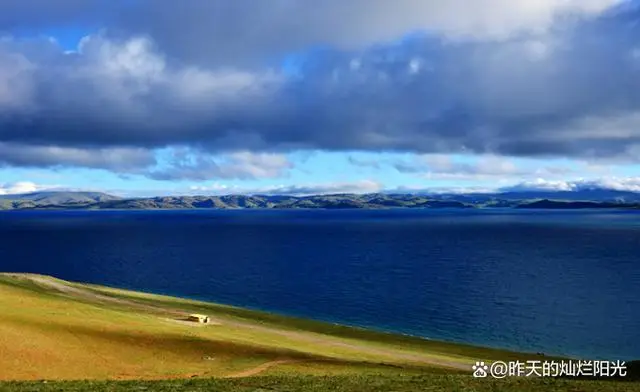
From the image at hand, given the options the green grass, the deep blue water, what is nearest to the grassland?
the green grass

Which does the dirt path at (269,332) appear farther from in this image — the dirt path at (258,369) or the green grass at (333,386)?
the green grass at (333,386)

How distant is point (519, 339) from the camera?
6925cm

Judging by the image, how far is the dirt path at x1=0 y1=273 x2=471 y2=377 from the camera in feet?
149

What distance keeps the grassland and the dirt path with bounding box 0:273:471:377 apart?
150 mm

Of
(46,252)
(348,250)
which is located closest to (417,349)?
(348,250)

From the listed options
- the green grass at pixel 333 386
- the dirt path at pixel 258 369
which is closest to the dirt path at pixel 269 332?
the dirt path at pixel 258 369

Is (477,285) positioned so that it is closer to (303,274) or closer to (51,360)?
(303,274)

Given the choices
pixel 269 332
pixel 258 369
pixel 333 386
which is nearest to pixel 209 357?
pixel 258 369

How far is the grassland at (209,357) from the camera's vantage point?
2714cm

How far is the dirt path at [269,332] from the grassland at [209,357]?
0.15 meters

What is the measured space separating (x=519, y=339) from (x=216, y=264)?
98463mm

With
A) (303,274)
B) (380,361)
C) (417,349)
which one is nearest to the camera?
→ (380,361)

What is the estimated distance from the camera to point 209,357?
136 feet

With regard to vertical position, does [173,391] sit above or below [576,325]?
above
